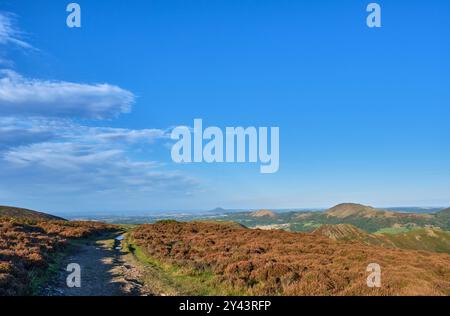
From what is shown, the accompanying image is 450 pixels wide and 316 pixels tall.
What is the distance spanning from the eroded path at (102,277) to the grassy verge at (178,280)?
2.16 feet

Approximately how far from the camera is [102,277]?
1936 cm

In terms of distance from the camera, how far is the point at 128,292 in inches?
632

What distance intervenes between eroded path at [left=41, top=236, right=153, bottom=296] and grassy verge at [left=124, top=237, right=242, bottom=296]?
25.9 inches

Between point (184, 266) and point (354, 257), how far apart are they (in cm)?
1327

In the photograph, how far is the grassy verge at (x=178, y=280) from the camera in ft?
53.7

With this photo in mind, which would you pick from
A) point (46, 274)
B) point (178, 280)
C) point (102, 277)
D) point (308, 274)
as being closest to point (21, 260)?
point (46, 274)

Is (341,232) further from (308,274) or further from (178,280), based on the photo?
(178,280)

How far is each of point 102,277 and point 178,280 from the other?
417cm

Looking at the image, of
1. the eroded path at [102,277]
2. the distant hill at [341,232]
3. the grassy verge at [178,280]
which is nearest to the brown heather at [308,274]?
the grassy verge at [178,280]

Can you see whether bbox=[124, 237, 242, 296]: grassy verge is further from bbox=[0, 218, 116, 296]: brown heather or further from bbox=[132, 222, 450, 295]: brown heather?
bbox=[0, 218, 116, 296]: brown heather

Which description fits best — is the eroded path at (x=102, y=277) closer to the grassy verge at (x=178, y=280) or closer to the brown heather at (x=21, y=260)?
the grassy verge at (x=178, y=280)

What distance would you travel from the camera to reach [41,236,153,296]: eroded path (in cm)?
1614
